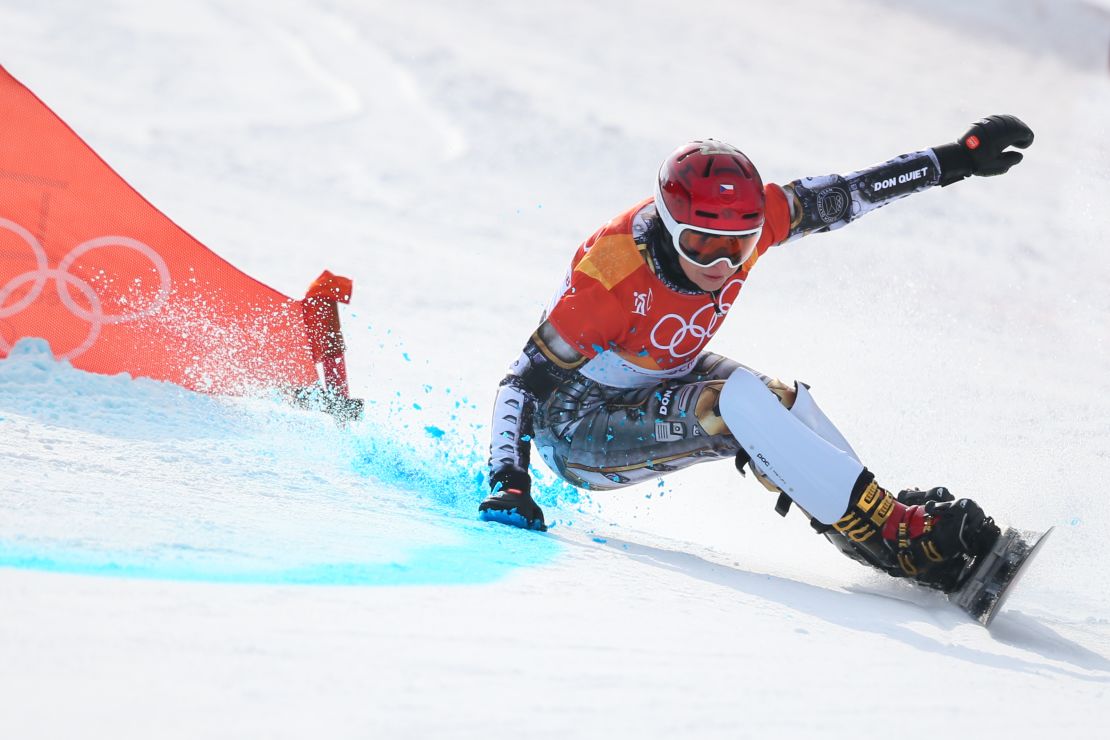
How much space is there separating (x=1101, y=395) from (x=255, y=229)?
17.2 ft

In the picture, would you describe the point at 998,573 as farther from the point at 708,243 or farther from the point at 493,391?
the point at 493,391

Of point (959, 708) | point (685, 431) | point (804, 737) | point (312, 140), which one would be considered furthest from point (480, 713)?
point (312, 140)

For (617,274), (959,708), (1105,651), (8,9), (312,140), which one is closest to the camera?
(959,708)

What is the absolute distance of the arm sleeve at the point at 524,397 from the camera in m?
3.43

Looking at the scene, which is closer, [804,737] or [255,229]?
[804,737]

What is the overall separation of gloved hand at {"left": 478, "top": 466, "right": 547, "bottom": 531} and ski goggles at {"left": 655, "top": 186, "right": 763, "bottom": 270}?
81 cm

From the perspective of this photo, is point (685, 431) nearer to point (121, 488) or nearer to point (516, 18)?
point (121, 488)

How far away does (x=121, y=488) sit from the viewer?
294 cm

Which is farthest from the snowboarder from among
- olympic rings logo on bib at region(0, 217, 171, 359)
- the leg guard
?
olympic rings logo on bib at region(0, 217, 171, 359)

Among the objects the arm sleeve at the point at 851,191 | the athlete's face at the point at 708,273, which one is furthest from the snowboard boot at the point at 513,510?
the arm sleeve at the point at 851,191

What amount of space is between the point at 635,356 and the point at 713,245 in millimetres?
466

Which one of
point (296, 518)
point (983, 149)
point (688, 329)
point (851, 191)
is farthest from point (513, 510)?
point (983, 149)

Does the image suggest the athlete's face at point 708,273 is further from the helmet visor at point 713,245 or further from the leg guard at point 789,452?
the leg guard at point 789,452

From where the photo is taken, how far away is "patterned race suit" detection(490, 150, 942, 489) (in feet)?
11.2
